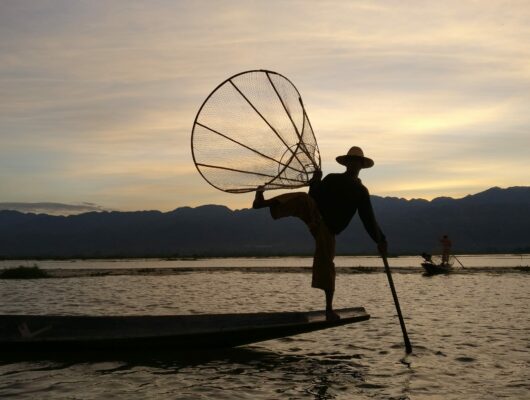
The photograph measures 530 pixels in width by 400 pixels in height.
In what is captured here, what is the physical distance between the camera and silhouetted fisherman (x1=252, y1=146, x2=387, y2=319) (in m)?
9.15

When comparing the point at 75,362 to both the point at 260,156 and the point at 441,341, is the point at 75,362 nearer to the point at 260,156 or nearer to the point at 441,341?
the point at 260,156

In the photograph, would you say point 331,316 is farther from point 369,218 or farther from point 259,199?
point 259,199

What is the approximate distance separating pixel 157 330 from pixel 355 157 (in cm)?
459

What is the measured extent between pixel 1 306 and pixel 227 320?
1178 centimetres

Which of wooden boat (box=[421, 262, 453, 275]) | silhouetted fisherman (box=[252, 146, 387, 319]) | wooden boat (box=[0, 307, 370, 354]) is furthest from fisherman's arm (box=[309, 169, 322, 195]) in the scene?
wooden boat (box=[421, 262, 453, 275])

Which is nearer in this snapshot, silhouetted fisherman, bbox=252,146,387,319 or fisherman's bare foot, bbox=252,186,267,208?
fisherman's bare foot, bbox=252,186,267,208

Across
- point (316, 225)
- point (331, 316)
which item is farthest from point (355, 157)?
point (331, 316)

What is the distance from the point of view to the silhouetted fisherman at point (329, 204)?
9.15m

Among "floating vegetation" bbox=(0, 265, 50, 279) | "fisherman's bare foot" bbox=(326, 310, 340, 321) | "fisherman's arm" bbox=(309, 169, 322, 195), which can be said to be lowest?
"floating vegetation" bbox=(0, 265, 50, 279)

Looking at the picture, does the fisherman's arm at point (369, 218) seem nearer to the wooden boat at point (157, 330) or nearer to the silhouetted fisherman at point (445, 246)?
the wooden boat at point (157, 330)

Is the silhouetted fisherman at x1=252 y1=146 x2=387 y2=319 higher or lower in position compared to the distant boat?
higher

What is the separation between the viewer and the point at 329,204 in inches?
365

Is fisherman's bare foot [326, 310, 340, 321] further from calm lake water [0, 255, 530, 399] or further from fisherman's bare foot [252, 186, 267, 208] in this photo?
fisherman's bare foot [252, 186, 267, 208]

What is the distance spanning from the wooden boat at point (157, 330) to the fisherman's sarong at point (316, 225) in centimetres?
79
